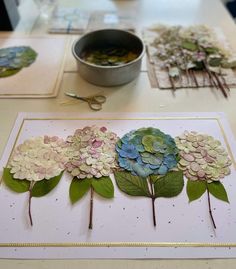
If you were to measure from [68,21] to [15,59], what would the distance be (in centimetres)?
25

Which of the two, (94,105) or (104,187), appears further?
(94,105)

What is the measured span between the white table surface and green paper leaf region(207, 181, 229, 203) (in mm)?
93

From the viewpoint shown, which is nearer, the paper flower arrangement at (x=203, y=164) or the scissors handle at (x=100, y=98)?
the paper flower arrangement at (x=203, y=164)

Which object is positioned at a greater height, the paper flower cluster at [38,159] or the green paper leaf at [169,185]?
the paper flower cluster at [38,159]

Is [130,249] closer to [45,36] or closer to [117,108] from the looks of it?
[117,108]

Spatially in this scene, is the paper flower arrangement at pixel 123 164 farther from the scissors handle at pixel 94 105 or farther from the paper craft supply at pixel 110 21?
the paper craft supply at pixel 110 21

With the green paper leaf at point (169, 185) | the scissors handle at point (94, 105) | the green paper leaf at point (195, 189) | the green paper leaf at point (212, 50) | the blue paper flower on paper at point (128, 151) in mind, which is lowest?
the green paper leaf at point (195, 189)

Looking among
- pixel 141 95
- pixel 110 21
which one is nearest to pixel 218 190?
pixel 141 95

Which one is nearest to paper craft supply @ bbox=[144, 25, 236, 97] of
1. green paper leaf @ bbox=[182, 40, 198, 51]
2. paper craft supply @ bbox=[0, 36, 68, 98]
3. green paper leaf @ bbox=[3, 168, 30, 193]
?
green paper leaf @ bbox=[182, 40, 198, 51]

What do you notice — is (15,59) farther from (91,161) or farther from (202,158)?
(202,158)

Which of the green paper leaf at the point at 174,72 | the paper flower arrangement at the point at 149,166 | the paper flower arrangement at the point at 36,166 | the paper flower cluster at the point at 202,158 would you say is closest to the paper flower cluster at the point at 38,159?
the paper flower arrangement at the point at 36,166

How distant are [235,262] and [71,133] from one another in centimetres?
33

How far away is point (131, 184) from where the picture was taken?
43cm

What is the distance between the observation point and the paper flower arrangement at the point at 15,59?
0.66 metres
